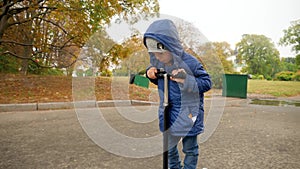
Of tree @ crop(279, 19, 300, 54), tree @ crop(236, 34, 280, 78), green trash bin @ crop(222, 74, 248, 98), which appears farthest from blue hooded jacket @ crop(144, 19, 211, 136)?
tree @ crop(236, 34, 280, 78)

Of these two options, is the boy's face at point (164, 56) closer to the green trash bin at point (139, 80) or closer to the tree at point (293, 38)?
the green trash bin at point (139, 80)

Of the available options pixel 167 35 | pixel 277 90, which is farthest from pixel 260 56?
pixel 167 35

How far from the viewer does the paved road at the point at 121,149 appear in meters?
2.54

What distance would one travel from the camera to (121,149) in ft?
10.0

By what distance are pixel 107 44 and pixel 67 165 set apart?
4.62ft

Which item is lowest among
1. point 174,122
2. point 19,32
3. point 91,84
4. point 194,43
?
point 174,122

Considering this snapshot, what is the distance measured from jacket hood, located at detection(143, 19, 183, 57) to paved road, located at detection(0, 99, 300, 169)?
617mm

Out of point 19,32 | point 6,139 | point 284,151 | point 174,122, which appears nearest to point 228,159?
point 284,151

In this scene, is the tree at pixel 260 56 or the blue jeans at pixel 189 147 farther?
the tree at pixel 260 56

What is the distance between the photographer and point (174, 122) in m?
1.76

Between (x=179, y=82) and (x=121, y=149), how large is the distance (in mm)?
1775

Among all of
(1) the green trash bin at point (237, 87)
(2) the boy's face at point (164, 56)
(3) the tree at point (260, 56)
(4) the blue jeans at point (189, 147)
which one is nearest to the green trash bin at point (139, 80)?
(2) the boy's face at point (164, 56)

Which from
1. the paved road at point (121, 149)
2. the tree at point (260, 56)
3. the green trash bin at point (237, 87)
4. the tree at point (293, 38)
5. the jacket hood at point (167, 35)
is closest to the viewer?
the jacket hood at point (167, 35)

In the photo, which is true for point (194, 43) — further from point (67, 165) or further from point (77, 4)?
point (77, 4)
